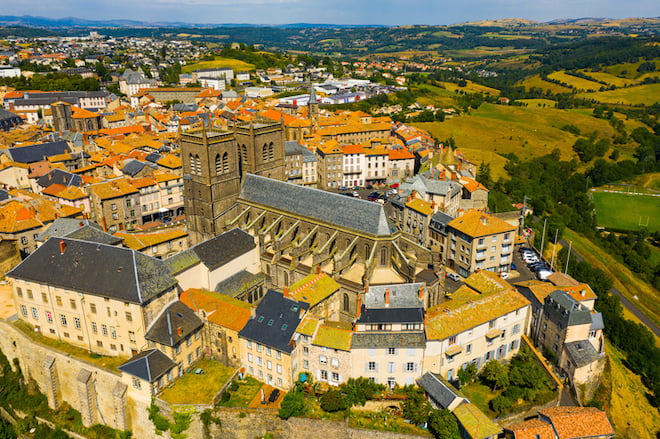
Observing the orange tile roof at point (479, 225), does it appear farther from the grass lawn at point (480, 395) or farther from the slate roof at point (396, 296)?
the grass lawn at point (480, 395)

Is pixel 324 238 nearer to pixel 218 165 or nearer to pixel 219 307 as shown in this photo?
pixel 219 307

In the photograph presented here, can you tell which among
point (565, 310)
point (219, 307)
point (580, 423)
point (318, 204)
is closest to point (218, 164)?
point (318, 204)

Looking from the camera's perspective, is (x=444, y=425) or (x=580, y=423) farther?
(x=580, y=423)

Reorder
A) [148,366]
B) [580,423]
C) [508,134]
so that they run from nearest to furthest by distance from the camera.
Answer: [580,423] → [148,366] → [508,134]

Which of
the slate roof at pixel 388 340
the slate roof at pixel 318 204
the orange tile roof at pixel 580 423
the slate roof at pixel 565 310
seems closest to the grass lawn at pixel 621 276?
the slate roof at pixel 565 310

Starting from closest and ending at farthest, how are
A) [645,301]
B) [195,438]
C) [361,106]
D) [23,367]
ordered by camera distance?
[195,438], [23,367], [645,301], [361,106]

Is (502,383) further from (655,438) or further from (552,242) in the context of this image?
(552,242)

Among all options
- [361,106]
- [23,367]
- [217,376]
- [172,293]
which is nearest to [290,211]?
[172,293]
